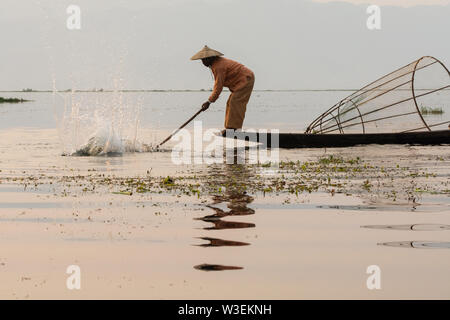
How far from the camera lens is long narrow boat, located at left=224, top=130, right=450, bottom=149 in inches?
524

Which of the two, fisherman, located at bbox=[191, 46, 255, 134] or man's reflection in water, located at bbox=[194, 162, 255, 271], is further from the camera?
fisherman, located at bbox=[191, 46, 255, 134]

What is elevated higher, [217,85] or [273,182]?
[217,85]

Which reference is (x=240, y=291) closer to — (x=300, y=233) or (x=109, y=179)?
(x=300, y=233)

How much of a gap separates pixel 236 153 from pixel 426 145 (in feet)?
13.6

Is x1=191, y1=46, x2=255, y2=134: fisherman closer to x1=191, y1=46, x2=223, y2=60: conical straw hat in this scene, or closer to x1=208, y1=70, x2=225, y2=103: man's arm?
x1=208, y1=70, x2=225, y2=103: man's arm

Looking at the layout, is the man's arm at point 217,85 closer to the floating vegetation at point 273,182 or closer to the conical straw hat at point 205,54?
the conical straw hat at point 205,54

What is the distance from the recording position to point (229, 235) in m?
5.47

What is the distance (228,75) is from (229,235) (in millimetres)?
7722

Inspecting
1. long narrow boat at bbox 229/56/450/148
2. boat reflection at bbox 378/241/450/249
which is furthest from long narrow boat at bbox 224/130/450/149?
boat reflection at bbox 378/241/450/249

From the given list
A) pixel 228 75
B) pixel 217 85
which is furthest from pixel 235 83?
pixel 217 85

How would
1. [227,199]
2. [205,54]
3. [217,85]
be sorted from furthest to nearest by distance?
[217,85] → [205,54] → [227,199]

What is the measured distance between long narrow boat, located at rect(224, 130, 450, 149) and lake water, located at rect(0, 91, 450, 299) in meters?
3.40

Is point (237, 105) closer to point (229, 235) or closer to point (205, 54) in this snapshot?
point (205, 54)

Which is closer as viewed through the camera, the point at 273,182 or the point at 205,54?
the point at 273,182
